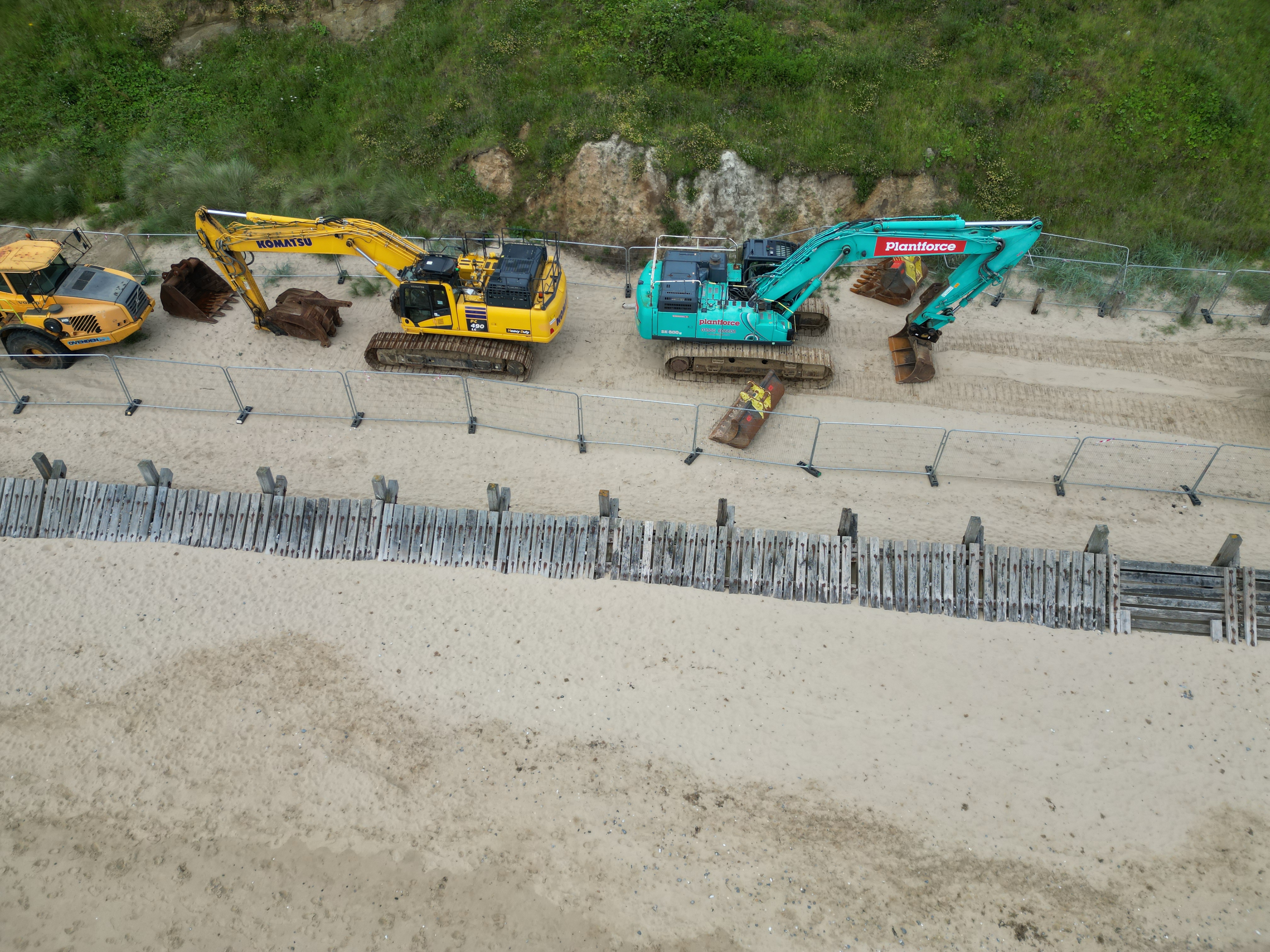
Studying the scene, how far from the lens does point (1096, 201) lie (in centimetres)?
2006

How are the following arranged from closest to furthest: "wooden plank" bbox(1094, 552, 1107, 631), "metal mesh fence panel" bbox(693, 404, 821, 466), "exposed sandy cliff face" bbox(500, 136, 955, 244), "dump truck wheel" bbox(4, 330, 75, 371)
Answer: "wooden plank" bbox(1094, 552, 1107, 631), "metal mesh fence panel" bbox(693, 404, 821, 466), "dump truck wheel" bbox(4, 330, 75, 371), "exposed sandy cliff face" bbox(500, 136, 955, 244)

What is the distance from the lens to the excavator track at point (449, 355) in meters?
15.6

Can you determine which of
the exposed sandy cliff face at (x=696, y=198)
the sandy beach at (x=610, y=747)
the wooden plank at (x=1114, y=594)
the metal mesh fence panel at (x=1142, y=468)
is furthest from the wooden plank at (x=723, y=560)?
the exposed sandy cliff face at (x=696, y=198)

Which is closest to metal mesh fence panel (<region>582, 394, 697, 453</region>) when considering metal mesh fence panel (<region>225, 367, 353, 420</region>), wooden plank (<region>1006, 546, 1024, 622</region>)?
metal mesh fence panel (<region>225, 367, 353, 420</region>)

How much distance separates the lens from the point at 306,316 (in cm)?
1647

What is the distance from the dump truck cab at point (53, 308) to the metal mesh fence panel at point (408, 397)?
5.01 meters

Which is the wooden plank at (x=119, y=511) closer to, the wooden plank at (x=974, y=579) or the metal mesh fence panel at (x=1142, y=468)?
the wooden plank at (x=974, y=579)

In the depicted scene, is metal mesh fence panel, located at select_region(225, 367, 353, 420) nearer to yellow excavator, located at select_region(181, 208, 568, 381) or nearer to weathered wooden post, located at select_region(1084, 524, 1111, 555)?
yellow excavator, located at select_region(181, 208, 568, 381)

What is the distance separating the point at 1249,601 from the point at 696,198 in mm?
13976

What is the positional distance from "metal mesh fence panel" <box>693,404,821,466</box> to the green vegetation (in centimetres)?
812

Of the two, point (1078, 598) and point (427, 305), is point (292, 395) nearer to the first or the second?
point (427, 305)

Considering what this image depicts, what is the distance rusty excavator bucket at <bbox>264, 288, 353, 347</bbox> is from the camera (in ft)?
54.2

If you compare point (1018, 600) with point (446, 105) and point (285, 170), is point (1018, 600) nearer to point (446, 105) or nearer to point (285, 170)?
point (446, 105)

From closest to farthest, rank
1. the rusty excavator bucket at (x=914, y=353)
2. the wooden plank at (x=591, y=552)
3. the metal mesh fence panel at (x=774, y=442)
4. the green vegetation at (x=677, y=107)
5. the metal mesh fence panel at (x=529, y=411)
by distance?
the wooden plank at (x=591, y=552)
the metal mesh fence panel at (x=774, y=442)
the metal mesh fence panel at (x=529, y=411)
the rusty excavator bucket at (x=914, y=353)
the green vegetation at (x=677, y=107)
